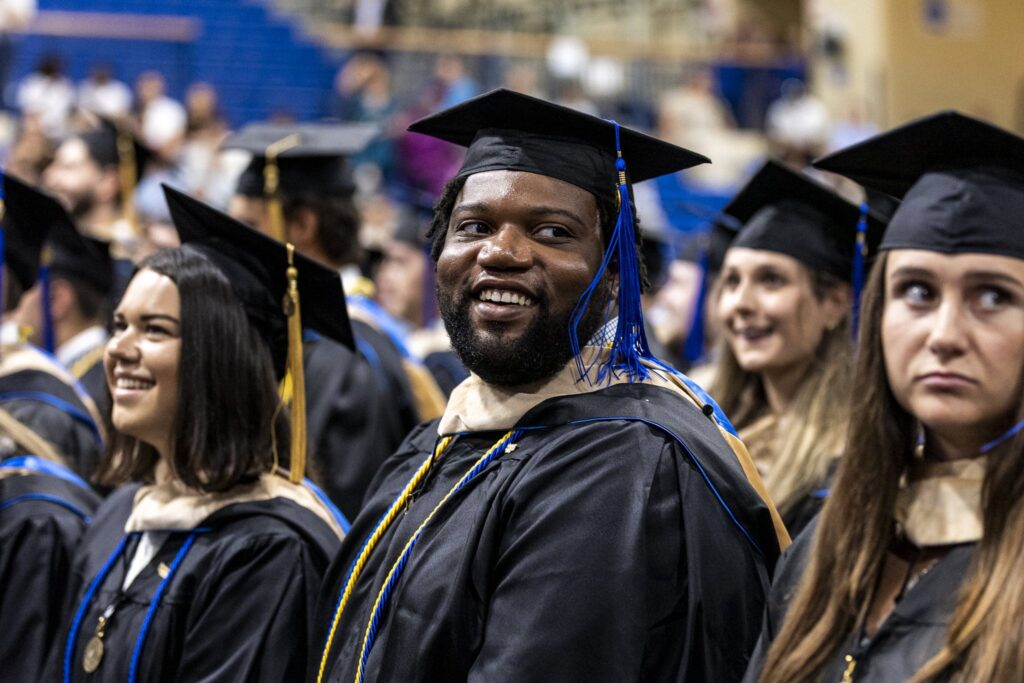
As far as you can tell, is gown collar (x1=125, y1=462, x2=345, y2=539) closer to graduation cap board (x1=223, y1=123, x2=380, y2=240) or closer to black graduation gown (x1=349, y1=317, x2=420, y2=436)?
black graduation gown (x1=349, y1=317, x2=420, y2=436)

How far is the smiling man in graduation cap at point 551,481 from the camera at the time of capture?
8.22ft

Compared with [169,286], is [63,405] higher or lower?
lower

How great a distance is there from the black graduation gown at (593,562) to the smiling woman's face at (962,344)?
515 mm

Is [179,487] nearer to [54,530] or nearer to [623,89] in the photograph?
[54,530]

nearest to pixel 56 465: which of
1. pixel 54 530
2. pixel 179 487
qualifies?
pixel 54 530

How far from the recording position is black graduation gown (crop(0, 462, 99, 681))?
143 inches

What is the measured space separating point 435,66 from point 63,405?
1362cm

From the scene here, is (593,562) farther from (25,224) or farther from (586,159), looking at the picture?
(25,224)

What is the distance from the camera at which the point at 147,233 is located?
7.15 metres

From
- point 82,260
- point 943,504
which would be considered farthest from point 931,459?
point 82,260

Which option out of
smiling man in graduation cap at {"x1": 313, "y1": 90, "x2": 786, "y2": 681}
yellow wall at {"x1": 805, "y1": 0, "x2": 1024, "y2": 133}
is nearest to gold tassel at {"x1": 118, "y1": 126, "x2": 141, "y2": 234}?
smiling man in graduation cap at {"x1": 313, "y1": 90, "x2": 786, "y2": 681}

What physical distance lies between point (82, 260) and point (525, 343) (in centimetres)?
329

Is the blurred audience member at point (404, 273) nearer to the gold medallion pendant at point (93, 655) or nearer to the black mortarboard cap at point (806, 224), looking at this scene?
the black mortarboard cap at point (806, 224)

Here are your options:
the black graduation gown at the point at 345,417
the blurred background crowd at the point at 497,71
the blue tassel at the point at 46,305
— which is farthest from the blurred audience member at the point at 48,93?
the black graduation gown at the point at 345,417
